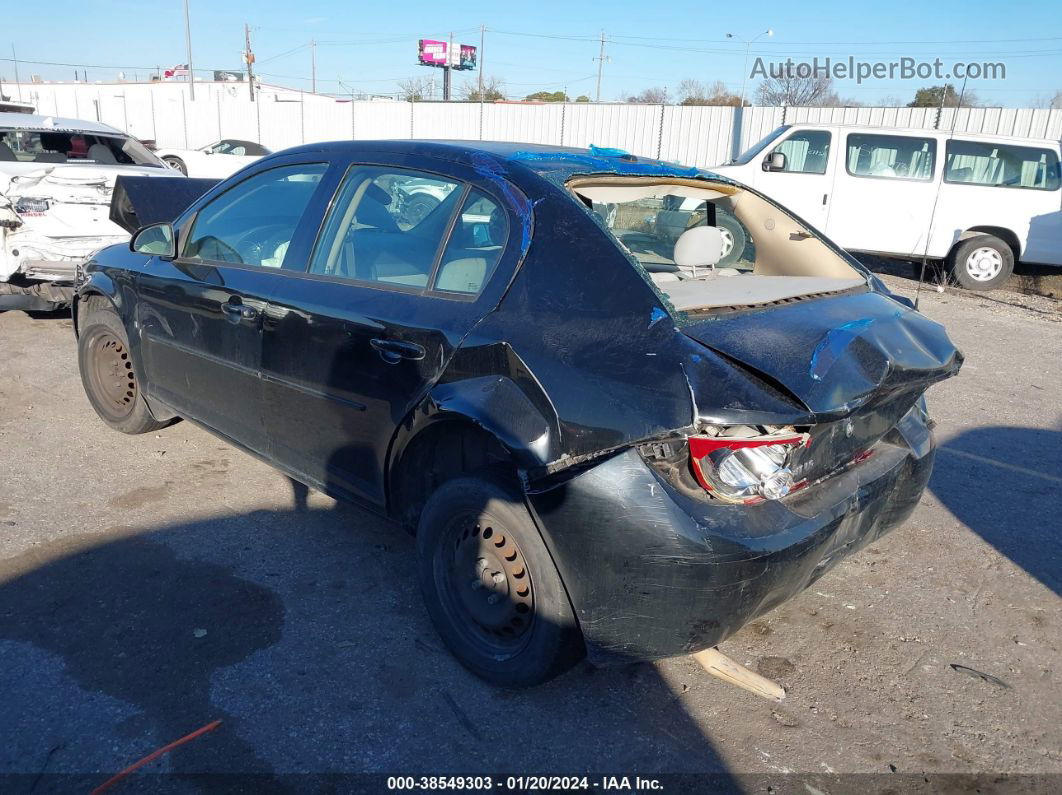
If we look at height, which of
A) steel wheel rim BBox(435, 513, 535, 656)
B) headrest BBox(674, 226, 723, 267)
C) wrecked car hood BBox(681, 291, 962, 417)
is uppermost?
headrest BBox(674, 226, 723, 267)

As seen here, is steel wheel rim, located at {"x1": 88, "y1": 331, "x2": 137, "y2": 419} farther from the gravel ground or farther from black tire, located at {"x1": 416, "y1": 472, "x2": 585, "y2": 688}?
black tire, located at {"x1": 416, "y1": 472, "x2": 585, "y2": 688}

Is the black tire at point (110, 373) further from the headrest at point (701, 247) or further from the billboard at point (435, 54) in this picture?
the billboard at point (435, 54)

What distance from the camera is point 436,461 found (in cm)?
293

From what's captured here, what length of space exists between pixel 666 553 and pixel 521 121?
25.5m

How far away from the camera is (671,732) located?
2600 mm

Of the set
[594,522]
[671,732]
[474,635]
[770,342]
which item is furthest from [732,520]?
[474,635]

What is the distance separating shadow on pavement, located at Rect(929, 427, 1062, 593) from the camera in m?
3.87

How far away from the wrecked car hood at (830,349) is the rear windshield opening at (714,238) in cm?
31

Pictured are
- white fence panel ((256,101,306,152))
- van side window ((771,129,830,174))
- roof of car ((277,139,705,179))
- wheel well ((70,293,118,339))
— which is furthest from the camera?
white fence panel ((256,101,306,152))

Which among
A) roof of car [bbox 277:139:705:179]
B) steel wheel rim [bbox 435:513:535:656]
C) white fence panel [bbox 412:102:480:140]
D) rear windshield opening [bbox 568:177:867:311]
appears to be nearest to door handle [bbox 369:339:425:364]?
steel wheel rim [bbox 435:513:535:656]

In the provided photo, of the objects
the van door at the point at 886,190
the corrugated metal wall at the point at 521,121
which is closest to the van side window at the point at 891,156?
the van door at the point at 886,190

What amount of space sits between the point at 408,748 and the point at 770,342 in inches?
64.2

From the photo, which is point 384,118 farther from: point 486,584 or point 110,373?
point 486,584

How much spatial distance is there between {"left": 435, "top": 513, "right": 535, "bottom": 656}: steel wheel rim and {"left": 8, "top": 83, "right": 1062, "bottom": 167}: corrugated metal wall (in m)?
16.8
